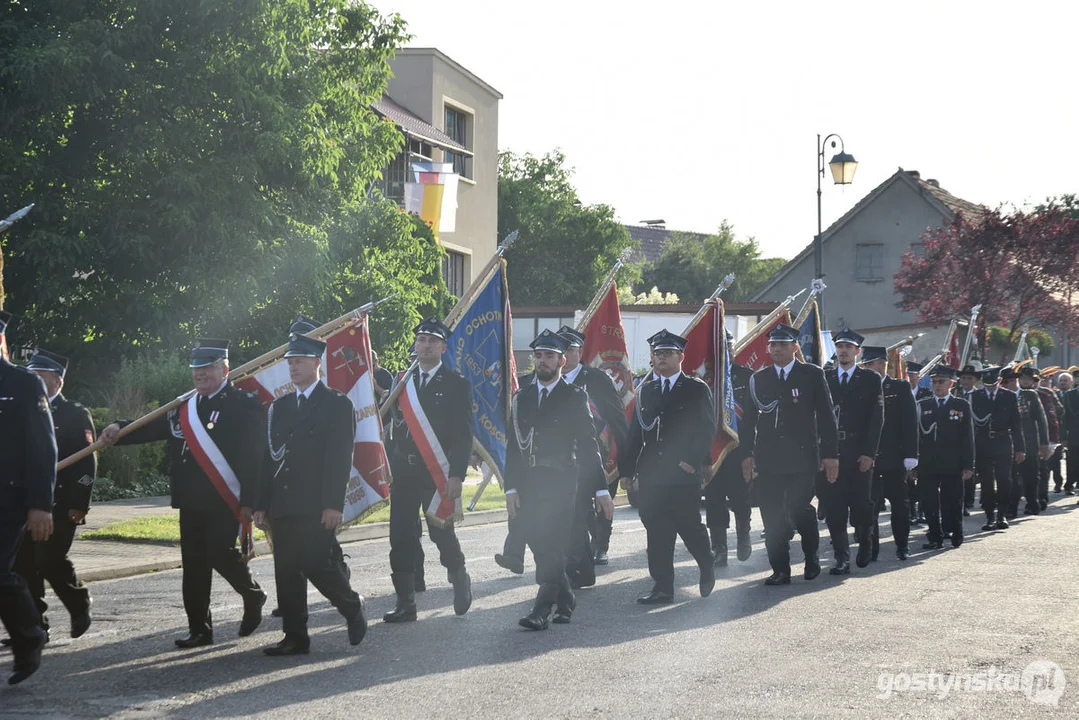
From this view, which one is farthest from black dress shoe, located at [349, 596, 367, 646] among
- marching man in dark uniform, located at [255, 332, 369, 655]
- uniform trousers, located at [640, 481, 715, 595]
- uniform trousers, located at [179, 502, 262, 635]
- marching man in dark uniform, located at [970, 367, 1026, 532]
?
marching man in dark uniform, located at [970, 367, 1026, 532]

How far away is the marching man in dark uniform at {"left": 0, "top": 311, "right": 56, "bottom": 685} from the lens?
7195mm

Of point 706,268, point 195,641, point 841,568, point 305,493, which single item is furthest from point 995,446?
point 706,268

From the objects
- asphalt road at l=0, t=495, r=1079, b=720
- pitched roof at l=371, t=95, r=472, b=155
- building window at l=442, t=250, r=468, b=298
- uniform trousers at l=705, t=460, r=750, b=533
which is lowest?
asphalt road at l=0, t=495, r=1079, b=720

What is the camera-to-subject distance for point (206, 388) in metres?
8.75

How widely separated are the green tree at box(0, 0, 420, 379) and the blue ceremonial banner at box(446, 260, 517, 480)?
36.9ft

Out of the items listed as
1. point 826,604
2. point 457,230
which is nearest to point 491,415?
point 826,604

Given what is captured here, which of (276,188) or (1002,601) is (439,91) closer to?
(276,188)

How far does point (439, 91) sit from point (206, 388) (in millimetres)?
33744

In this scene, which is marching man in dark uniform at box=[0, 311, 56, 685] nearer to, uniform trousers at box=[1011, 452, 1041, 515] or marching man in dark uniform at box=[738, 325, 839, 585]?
marching man in dark uniform at box=[738, 325, 839, 585]

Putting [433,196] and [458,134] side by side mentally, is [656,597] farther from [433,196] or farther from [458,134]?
[458,134]

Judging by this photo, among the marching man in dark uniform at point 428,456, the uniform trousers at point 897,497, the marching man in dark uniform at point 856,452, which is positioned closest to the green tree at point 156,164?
the uniform trousers at point 897,497

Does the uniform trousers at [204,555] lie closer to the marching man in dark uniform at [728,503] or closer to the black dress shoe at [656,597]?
the black dress shoe at [656,597]

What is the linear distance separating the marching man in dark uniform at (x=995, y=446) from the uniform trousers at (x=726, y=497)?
4.61m

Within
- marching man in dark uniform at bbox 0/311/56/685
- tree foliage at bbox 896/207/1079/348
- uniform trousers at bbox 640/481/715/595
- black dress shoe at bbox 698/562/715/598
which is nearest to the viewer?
marching man in dark uniform at bbox 0/311/56/685
